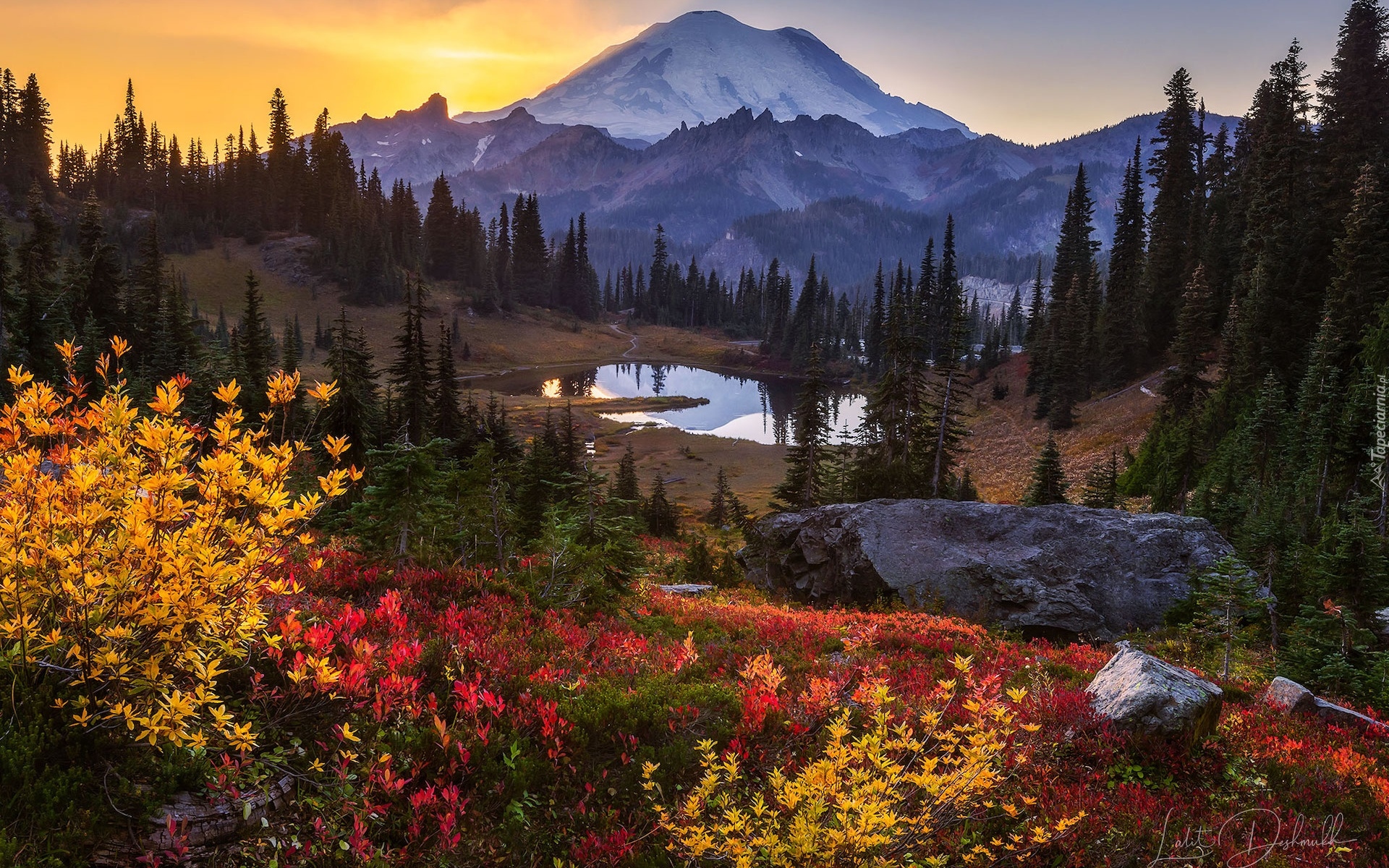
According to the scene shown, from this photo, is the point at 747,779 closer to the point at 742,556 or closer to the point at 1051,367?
the point at 742,556

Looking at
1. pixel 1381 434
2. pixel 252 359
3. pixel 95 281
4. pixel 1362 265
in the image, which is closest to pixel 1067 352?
pixel 1362 265

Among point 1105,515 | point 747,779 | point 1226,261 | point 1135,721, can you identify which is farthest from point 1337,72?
point 747,779

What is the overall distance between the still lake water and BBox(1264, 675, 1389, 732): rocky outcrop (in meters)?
56.1

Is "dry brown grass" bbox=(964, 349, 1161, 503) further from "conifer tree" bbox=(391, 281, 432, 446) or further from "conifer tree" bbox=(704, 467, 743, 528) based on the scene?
"conifer tree" bbox=(391, 281, 432, 446)

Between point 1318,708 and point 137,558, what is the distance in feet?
40.3

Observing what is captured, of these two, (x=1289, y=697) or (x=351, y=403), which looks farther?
(x=351, y=403)

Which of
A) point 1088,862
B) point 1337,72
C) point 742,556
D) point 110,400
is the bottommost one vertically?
point 742,556

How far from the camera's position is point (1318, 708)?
8.59m

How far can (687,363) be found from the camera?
137 meters

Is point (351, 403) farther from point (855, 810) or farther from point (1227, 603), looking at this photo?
point (1227, 603)

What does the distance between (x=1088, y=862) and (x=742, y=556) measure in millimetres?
16054

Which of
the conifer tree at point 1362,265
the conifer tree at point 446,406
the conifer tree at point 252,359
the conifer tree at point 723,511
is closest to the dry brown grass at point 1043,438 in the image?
the conifer tree at point 1362,265

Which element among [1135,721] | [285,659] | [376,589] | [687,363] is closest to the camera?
[285,659]

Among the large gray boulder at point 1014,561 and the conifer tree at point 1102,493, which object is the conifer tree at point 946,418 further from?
the large gray boulder at point 1014,561
